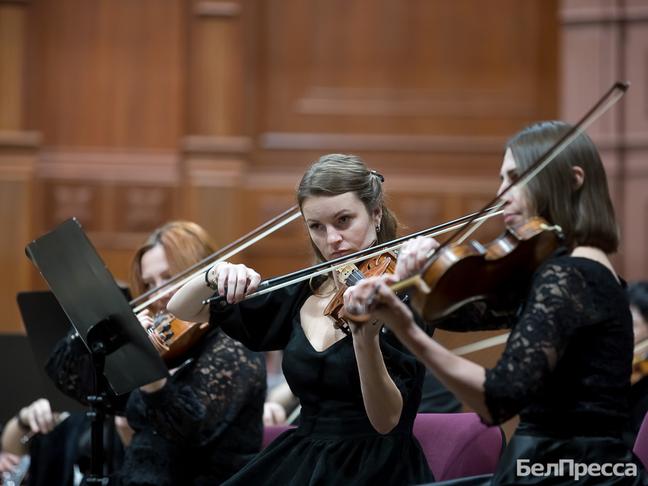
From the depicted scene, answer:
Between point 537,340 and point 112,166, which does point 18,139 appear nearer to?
point 112,166

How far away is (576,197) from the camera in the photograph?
1.69m

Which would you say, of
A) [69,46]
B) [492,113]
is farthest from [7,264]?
[492,113]

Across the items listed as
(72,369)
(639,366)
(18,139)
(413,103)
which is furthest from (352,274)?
(18,139)

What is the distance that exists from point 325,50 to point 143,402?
2464 millimetres

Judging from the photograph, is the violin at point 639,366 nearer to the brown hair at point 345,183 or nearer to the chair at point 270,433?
the chair at point 270,433

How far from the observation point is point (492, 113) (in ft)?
14.9

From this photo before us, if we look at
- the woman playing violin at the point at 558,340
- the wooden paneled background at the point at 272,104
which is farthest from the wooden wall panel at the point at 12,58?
the woman playing violin at the point at 558,340

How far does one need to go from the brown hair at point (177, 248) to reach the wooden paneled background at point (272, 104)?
60.1 inches

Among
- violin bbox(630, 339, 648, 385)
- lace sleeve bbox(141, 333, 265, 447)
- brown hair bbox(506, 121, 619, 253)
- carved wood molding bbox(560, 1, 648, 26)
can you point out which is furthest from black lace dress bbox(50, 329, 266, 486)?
carved wood molding bbox(560, 1, 648, 26)

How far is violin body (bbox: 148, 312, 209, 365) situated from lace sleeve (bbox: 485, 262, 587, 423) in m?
1.12

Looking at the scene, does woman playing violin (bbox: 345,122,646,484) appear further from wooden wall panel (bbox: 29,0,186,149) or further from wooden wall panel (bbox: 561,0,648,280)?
wooden wall panel (bbox: 29,0,186,149)

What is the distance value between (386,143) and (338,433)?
2640 mm

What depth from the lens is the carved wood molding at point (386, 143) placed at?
4512 millimetres

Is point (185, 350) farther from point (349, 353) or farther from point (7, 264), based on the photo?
point (7, 264)
